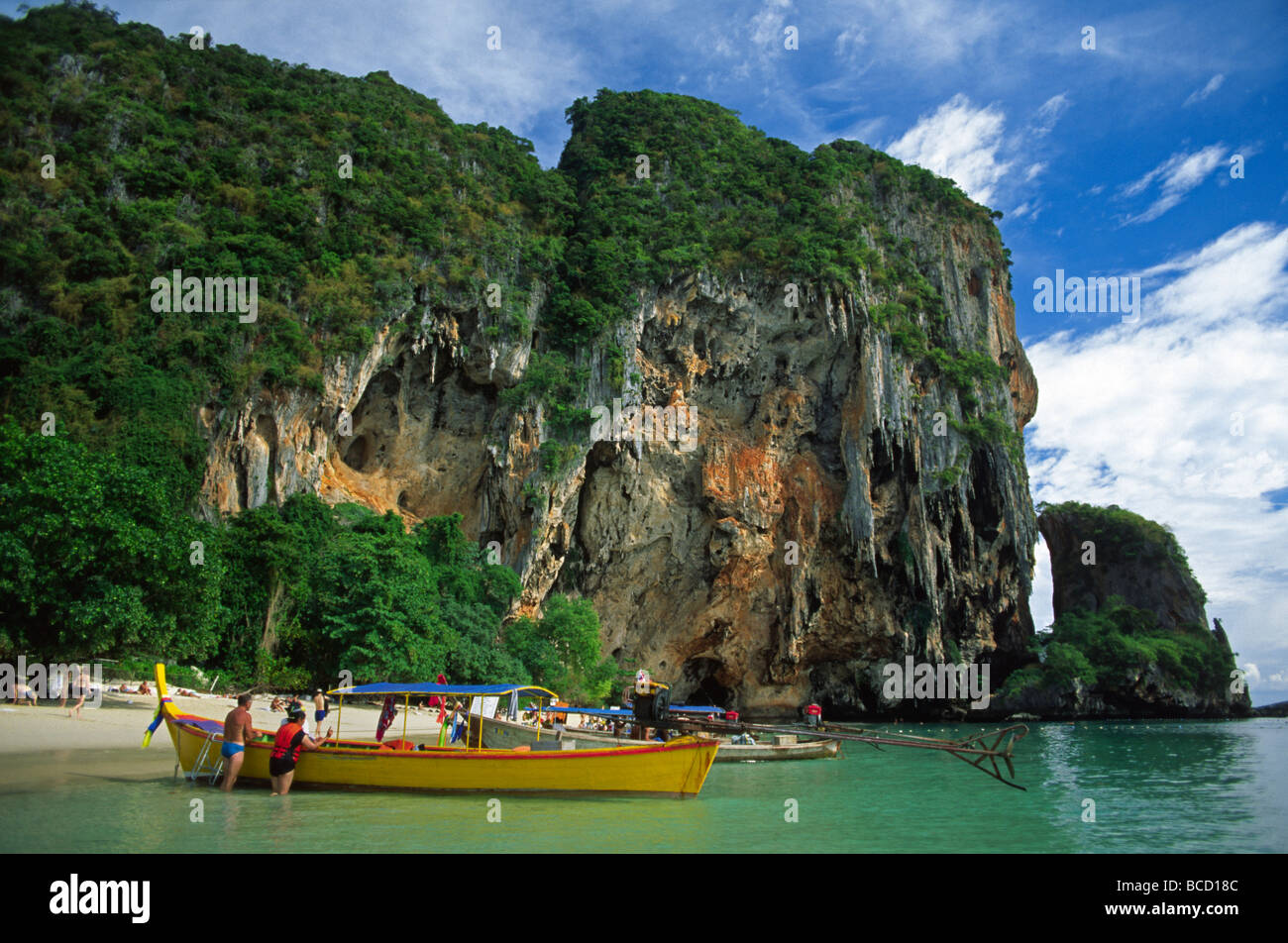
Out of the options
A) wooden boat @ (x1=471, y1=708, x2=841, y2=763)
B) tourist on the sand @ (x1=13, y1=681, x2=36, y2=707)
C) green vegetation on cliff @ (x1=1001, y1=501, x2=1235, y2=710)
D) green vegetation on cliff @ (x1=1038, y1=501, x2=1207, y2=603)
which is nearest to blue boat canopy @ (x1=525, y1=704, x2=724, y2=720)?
wooden boat @ (x1=471, y1=708, x2=841, y2=763)

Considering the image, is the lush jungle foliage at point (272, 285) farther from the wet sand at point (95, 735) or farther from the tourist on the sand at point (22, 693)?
the wet sand at point (95, 735)

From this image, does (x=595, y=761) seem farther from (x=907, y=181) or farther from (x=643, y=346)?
(x=907, y=181)

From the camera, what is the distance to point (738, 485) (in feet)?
125

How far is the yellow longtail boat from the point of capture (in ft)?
37.6

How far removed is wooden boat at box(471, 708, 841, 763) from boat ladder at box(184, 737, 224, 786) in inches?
157

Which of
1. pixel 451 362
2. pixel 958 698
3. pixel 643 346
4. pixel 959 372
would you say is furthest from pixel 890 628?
pixel 451 362

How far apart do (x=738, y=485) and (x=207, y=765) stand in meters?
28.9

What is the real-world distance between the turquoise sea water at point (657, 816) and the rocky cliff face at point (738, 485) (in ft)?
56.6

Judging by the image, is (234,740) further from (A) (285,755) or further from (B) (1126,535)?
(B) (1126,535)

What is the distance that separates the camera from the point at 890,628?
4088 cm

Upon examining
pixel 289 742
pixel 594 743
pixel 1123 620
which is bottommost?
pixel 1123 620

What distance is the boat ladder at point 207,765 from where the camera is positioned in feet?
38.3

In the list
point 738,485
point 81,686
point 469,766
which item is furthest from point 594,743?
point 738,485

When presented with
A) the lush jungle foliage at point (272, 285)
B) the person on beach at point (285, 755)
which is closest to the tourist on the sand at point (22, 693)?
the lush jungle foliage at point (272, 285)
